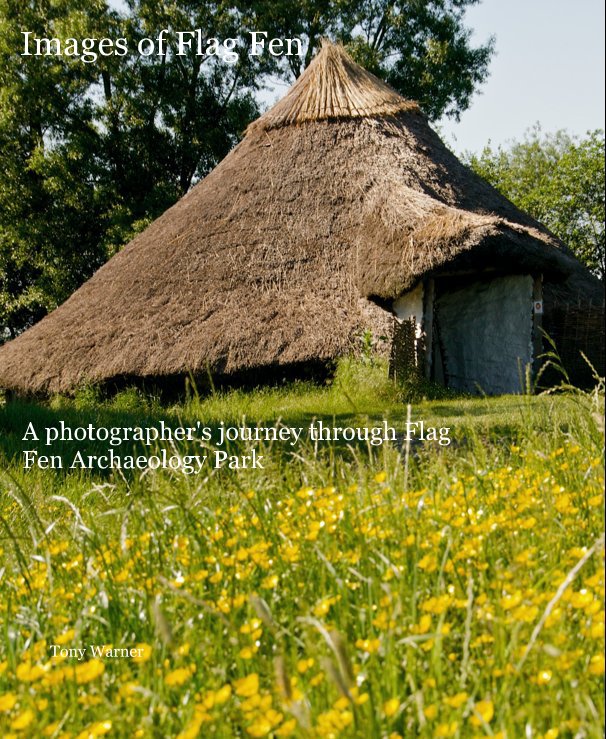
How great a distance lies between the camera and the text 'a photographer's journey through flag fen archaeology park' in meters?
1.69

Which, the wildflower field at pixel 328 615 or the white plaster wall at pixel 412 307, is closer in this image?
the wildflower field at pixel 328 615

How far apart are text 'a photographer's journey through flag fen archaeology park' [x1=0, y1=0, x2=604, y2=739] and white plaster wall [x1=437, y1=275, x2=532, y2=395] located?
0.11 ft

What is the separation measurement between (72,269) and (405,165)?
456 inches

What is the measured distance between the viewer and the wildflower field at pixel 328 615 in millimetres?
1545

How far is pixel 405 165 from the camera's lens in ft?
38.6

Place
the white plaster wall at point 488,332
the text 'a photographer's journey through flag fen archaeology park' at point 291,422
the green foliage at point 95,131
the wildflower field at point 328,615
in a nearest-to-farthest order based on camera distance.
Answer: the wildflower field at point 328,615 → the text 'a photographer's journey through flag fen archaeology park' at point 291,422 → the white plaster wall at point 488,332 → the green foliage at point 95,131

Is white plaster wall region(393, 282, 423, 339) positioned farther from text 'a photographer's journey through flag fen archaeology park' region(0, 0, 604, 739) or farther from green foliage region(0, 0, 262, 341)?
green foliage region(0, 0, 262, 341)

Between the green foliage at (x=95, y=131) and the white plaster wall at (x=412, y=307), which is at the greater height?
the green foliage at (x=95, y=131)

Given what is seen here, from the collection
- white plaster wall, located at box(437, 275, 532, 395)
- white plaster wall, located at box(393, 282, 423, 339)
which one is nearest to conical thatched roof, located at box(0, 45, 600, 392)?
white plaster wall, located at box(393, 282, 423, 339)

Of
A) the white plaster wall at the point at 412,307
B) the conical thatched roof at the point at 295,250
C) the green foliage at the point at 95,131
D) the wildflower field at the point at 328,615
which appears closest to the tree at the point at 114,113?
the green foliage at the point at 95,131

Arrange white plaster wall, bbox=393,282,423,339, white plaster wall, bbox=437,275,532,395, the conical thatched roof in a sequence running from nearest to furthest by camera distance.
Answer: the conical thatched roof → white plaster wall, bbox=393,282,423,339 → white plaster wall, bbox=437,275,532,395

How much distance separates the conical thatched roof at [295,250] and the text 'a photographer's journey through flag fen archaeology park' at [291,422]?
0.14ft

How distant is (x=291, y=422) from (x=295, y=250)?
419cm

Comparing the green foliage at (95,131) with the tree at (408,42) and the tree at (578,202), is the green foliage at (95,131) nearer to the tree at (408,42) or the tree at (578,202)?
the tree at (408,42)
